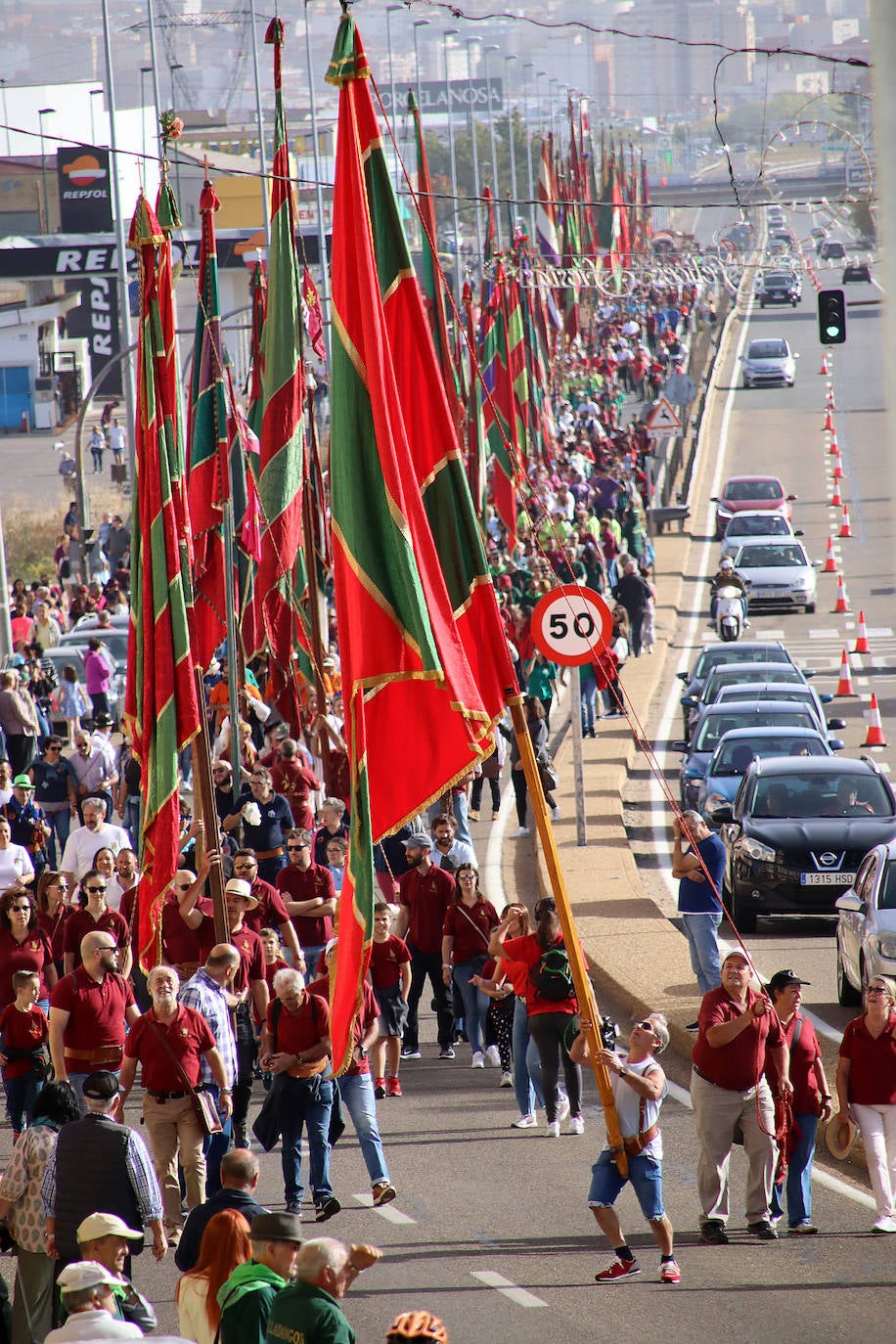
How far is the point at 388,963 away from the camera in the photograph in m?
13.7

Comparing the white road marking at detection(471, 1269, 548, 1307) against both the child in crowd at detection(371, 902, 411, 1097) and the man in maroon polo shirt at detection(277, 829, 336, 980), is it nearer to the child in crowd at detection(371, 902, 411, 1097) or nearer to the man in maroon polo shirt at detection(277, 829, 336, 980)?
the child in crowd at detection(371, 902, 411, 1097)

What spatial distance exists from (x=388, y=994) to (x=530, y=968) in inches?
48.5

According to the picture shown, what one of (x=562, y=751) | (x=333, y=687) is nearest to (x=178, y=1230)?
(x=333, y=687)

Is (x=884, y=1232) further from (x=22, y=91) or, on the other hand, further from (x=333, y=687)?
(x=22, y=91)

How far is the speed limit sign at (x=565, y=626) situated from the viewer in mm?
17125

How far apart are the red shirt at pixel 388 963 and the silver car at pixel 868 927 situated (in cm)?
310

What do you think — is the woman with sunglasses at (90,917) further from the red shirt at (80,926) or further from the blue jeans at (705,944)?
the blue jeans at (705,944)

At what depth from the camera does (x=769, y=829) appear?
60.3ft

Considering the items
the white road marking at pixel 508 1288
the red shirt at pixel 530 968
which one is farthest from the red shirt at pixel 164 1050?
the red shirt at pixel 530 968

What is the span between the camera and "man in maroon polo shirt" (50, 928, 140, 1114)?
1191cm

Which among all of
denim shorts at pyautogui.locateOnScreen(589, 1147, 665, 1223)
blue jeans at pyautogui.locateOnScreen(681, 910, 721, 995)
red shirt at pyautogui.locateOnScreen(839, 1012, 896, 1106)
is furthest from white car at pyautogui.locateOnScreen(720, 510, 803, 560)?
denim shorts at pyautogui.locateOnScreen(589, 1147, 665, 1223)

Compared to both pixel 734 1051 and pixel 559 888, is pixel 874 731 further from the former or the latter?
pixel 559 888

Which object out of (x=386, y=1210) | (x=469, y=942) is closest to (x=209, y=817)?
(x=469, y=942)

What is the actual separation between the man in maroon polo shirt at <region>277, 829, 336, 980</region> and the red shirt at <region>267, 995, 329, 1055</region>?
131 inches
